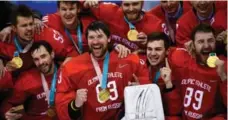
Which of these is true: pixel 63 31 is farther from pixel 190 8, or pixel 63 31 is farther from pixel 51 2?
pixel 190 8

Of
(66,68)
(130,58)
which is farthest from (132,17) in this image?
(66,68)

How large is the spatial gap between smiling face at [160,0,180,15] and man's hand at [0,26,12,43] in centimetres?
122

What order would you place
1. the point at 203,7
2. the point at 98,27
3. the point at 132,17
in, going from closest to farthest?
the point at 98,27
the point at 203,7
the point at 132,17

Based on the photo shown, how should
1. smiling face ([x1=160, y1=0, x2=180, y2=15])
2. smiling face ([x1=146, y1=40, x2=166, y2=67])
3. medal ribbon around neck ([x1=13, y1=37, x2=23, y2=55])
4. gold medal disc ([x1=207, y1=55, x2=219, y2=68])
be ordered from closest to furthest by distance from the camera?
gold medal disc ([x1=207, y1=55, x2=219, y2=68])
smiling face ([x1=146, y1=40, x2=166, y2=67])
medal ribbon around neck ([x1=13, y1=37, x2=23, y2=55])
smiling face ([x1=160, y1=0, x2=180, y2=15])

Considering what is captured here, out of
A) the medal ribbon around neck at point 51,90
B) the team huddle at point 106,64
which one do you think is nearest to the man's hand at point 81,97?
the team huddle at point 106,64

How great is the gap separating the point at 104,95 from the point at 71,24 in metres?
0.72

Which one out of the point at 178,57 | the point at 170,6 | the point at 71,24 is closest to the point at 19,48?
the point at 71,24

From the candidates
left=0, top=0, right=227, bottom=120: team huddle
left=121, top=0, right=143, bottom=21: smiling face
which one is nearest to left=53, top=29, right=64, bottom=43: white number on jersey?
left=0, top=0, right=227, bottom=120: team huddle

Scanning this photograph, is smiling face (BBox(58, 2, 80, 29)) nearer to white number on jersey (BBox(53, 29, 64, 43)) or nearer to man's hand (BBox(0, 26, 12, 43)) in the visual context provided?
white number on jersey (BBox(53, 29, 64, 43))

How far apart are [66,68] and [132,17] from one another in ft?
2.44

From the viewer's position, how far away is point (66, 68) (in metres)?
3.38

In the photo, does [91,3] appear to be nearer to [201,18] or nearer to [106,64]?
[106,64]

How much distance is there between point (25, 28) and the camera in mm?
3582

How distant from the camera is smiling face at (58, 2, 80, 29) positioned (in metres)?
3.73
